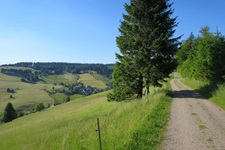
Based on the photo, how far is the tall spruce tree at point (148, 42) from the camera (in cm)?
2719

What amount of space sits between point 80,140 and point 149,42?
18.4 m

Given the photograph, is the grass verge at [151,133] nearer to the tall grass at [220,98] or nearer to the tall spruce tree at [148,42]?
the tall grass at [220,98]

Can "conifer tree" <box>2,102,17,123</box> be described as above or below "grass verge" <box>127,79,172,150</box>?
below

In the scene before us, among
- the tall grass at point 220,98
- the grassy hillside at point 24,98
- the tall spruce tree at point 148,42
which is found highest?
the tall spruce tree at point 148,42

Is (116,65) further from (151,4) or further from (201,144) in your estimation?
(201,144)

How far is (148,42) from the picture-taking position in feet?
90.7

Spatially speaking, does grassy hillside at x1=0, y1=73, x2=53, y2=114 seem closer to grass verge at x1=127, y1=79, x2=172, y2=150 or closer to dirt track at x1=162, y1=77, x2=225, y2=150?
dirt track at x1=162, y1=77, x2=225, y2=150

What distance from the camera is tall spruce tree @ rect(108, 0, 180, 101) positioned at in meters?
Result: 27.2

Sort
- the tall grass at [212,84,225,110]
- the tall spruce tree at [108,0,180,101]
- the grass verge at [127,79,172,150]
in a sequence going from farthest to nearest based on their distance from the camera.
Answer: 1. the tall spruce tree at [108,0,180,101]
2. the tall grass at [212,84,225,110]
3. the grass verge at [127,79,172,150]

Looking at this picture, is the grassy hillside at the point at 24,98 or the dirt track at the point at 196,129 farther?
the grassy hillside at the point at 24,98

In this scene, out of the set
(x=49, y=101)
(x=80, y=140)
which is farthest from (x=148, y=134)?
(x=49, y=101)

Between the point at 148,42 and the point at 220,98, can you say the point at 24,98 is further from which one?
the point at 220,98

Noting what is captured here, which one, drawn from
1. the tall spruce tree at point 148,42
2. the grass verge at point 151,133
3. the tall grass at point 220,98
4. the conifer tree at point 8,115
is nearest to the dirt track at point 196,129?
the grass verge at point 151,133

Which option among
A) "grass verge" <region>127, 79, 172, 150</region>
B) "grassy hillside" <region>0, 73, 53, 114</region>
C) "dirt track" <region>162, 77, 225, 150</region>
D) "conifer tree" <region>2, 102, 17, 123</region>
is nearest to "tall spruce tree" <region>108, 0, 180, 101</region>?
"dirt track" <region>162, 77, 225, 150</region>
